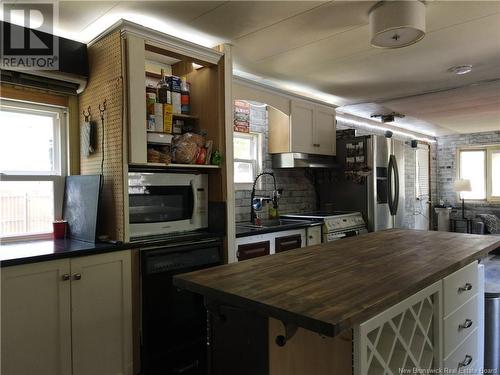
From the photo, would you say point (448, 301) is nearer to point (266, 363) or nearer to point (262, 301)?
point (266, 363)

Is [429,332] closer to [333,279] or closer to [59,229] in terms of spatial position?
[333,279]

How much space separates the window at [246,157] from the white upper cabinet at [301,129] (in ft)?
0.62

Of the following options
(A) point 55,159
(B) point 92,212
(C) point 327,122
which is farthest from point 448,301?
(C) point 327,122

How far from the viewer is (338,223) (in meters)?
3.90

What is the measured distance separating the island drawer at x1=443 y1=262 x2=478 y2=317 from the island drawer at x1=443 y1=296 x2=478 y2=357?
0.03 m

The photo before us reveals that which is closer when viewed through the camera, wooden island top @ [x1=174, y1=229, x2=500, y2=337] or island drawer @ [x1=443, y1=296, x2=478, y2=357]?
wooden island top @ [x1=174, y1=229, x2=500, y2=337]

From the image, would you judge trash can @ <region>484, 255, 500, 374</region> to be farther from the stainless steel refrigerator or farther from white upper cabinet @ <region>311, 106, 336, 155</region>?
white upper cabinet @ <region>311, 106, 336, 155</region>

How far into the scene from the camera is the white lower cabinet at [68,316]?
1.81m

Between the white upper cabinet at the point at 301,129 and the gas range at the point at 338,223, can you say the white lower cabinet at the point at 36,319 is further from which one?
the white upper cabinet at the point at 301,129

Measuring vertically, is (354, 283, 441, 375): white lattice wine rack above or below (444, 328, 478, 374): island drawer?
above

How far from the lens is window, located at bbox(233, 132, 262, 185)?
3.86 m

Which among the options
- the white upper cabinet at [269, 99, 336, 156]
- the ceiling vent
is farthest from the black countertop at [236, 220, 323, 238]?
the ceiling vent

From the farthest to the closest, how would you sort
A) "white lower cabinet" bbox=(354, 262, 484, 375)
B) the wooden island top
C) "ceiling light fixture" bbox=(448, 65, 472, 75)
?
1. "ceiling light fixture" bbox=(448, 65, 472, 75)
2. "white lower cabinet" bbox=(354, 262, 484, 375)
3. the wooden island top

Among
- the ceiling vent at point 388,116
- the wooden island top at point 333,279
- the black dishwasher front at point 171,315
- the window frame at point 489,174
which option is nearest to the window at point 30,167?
the black dishwasher front at point 171,315
